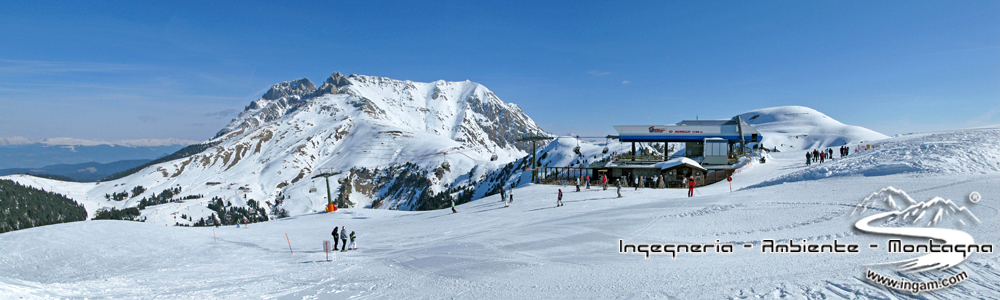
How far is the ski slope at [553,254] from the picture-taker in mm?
10172

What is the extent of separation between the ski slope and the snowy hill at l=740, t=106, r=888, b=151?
97700 mm

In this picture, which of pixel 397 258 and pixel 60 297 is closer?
pixel 60 297

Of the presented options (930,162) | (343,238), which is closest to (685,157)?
(930,162)

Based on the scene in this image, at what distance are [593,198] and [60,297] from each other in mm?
24935

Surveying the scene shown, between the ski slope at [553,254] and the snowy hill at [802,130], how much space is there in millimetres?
97700

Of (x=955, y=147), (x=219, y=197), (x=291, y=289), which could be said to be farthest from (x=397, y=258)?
(x=219, y=197)

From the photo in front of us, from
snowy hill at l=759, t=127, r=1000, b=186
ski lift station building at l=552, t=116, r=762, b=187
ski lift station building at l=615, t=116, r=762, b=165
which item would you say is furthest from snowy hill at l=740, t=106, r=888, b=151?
snowy hill at l=759, t=127, r=1000, b=186

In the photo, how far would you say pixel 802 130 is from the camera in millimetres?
142000

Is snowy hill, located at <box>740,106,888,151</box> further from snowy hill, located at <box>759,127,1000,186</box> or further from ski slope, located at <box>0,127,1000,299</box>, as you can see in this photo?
ski slope, located at <box>0,127,1000,299</box>

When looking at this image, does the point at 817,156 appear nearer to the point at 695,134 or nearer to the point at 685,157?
the point at 695,134

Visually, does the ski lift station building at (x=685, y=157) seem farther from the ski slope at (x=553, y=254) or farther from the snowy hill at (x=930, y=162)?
the ski slope at (x=553, y=254)

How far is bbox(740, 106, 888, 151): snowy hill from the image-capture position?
120m

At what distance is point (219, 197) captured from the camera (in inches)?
7525

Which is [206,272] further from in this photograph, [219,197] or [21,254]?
[219,197]
